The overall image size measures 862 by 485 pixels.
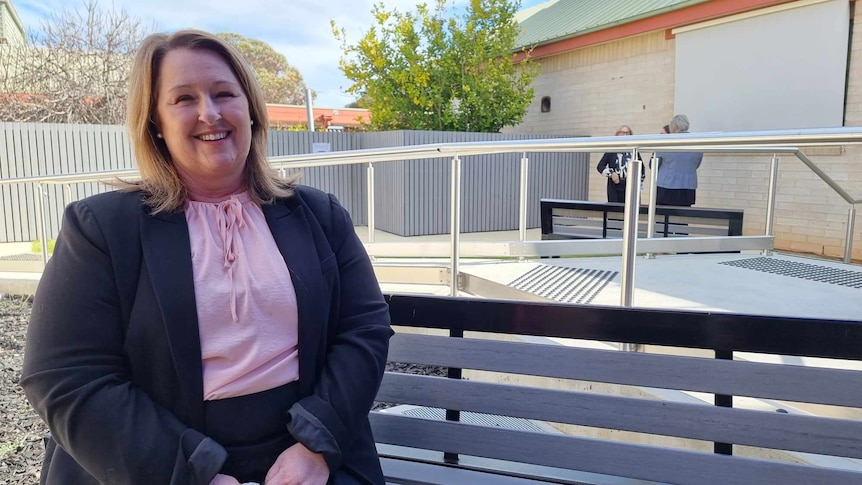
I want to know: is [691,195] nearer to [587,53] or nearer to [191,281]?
[587,53]

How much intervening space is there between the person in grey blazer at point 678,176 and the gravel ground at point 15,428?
5.38 m

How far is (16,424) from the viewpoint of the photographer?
9.46 feet

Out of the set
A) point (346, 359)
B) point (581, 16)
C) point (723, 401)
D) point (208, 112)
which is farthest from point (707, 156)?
point (208, 112)

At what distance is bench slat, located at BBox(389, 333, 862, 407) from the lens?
139 cm

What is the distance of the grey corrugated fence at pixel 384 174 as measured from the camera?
9195 millimetres

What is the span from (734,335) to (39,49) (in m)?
14.8

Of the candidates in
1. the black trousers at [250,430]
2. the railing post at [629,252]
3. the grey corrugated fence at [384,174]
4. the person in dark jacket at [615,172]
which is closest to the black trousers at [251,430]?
the black trousers at [250,430]

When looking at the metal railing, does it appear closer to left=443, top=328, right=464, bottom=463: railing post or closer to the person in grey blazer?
left=443, top=328, right=464, bottom=463: railing post

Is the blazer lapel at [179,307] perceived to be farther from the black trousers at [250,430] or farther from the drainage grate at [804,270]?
the drainage grate at [804,270]

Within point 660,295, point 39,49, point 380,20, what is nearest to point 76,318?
point 660,295

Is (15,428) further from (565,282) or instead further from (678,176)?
(678,176)

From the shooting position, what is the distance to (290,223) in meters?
1.46

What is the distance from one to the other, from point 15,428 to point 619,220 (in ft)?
14.1

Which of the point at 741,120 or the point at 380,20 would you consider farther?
the point at 380,20
